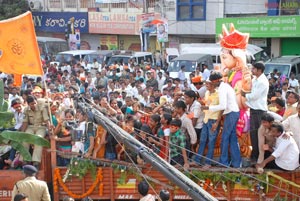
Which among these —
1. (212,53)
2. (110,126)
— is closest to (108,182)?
(110,126)

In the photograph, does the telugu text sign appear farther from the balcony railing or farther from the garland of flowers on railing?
the garland of flowers on railing

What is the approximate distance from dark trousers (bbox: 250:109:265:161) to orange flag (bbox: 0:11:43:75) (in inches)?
136

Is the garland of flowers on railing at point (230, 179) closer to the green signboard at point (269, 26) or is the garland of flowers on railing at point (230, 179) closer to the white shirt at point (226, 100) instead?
the white shirt at point (226, 100)

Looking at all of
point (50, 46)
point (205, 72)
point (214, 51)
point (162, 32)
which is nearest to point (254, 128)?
point (205, 72)

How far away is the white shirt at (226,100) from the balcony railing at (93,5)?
23003 mm

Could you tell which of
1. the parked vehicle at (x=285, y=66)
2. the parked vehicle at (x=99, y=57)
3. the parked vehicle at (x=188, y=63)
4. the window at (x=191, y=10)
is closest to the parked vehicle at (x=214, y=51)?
the parked vehicle at (x=188, y=63)

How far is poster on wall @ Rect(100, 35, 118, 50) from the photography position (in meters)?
32.4

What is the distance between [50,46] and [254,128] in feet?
77.6

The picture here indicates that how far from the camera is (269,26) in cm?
2448

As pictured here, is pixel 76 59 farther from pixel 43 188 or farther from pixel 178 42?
pixel 43 188

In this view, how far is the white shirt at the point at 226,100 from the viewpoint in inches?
296

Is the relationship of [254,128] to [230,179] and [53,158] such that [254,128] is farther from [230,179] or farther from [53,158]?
[53,158]

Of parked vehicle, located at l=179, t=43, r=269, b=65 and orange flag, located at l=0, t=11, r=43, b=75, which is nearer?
orange flag, located at l=0, t=11, r=43, b=75

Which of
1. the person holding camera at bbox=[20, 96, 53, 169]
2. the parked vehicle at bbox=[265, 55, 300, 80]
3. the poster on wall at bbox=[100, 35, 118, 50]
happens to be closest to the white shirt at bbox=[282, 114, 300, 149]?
the person holding camera at bbox=[20, 96, 53, 169]
